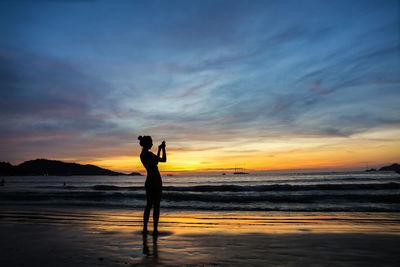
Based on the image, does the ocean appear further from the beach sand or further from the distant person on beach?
the distant person on beach

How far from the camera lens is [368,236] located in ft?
17.7

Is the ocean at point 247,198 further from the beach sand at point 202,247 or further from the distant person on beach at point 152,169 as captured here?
the distant person on beach at point 152,169

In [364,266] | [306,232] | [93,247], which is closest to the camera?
[364,266]

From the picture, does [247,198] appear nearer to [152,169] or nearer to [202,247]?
[152,169]

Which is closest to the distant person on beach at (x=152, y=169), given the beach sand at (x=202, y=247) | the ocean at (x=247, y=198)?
the beach sand at (x=202, y=247)

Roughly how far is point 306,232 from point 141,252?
12.6 ft

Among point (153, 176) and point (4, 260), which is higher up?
point (153, 176)

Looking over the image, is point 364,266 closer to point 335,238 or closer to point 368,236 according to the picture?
point 335,238

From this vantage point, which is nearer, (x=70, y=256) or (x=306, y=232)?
(x=70, y=256)

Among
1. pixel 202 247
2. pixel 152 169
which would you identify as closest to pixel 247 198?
pixel 152 169

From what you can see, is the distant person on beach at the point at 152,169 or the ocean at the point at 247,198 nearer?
the distant person on beach at the point at 152,169

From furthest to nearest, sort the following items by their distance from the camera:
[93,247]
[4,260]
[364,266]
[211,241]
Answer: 1. [211,241]
2. [93,247]
3. [4,260]
4. [364,266]

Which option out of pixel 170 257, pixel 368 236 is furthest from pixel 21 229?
pixel 368 236

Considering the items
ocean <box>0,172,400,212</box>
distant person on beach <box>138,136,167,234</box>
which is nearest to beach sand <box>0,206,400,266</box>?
distant person on beach <box>138,136,167,234</box>
